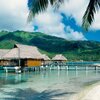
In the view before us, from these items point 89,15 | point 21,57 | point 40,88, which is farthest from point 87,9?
point 21,57

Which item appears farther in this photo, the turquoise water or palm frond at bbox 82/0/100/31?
the turquoise water

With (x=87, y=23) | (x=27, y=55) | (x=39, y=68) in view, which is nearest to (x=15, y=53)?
(x=27, y=55)

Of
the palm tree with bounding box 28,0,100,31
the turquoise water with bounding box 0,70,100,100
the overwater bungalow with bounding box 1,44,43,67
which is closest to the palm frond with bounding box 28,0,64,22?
the palm tree with bounding box 28,0,100,31

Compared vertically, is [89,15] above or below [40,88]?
above

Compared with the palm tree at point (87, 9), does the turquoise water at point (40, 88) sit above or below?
below

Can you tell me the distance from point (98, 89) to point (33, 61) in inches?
1215

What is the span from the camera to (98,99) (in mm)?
14438

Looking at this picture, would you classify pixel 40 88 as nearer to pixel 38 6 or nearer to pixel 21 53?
pixel 38 6

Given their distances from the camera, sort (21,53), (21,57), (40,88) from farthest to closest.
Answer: (21,53), (21,57), (40,88)

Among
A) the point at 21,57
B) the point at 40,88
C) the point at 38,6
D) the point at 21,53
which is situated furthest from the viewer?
the point at 21,53

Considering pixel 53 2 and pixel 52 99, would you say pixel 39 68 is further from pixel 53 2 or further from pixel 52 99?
pixel 53 2

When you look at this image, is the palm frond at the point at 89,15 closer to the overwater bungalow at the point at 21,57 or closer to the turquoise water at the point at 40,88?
the turquoise water at the point at 40,88

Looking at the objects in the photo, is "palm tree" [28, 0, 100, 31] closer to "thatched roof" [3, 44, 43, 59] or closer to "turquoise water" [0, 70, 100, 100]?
"turquoise water" [0, 70, 100, 100]

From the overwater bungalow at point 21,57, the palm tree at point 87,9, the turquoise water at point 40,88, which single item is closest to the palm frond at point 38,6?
the palm tree at point 87,9
